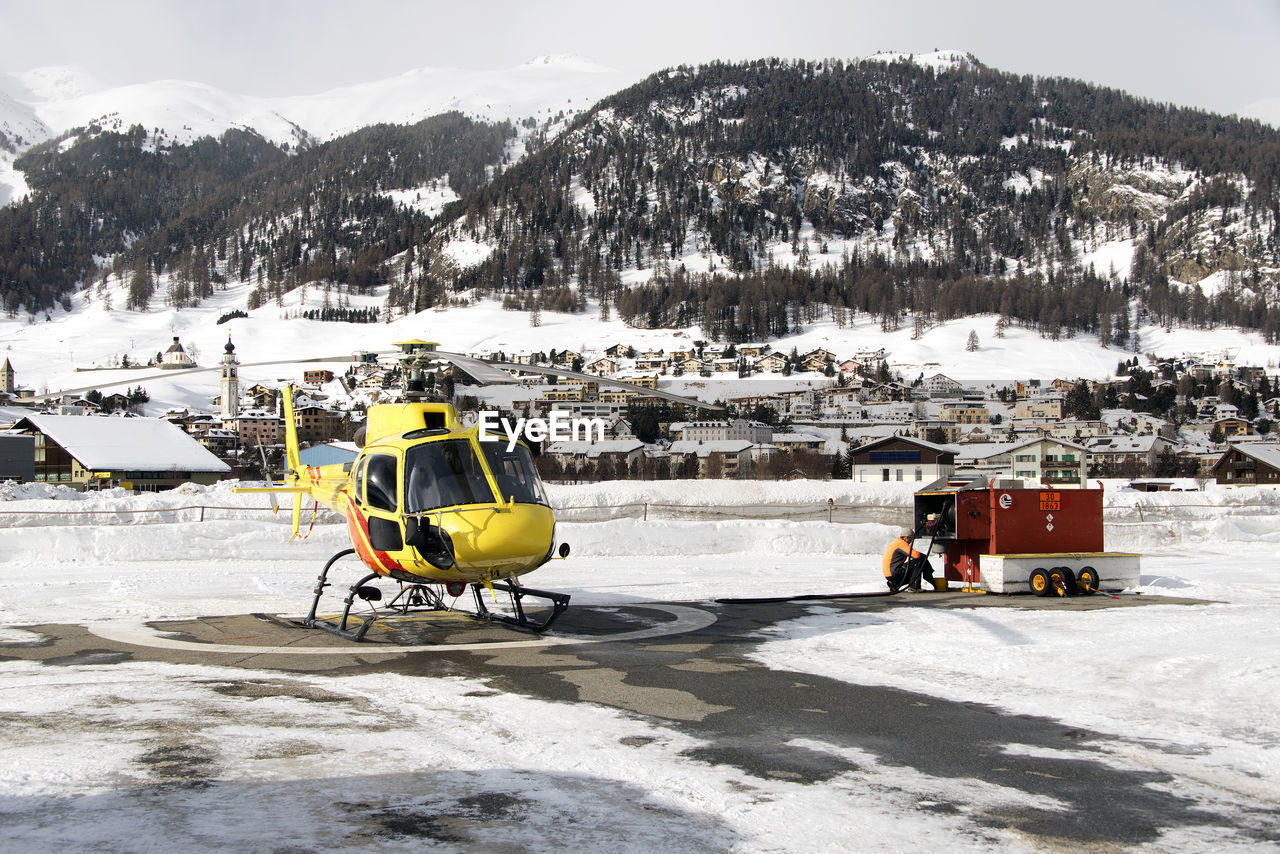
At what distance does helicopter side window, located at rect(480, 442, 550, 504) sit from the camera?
35.8 ft

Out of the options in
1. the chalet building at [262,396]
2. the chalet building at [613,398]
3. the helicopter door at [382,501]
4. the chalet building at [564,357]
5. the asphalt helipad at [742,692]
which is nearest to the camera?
the asphalt helipad at [742,692]

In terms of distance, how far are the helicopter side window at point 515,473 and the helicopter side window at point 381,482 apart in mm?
1215

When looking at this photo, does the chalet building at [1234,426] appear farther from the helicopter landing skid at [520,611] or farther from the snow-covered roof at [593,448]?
the helicopter landing skid at [520,611]

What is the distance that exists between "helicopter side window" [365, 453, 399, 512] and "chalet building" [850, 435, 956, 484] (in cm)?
7152

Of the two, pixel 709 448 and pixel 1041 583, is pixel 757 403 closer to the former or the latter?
pixel 709 448

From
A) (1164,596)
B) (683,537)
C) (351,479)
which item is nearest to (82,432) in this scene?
(683,537)

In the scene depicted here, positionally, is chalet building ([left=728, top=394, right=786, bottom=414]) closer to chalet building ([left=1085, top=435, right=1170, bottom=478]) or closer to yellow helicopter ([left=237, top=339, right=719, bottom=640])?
chalet building ([left=1085, top=435, right=1170, bottom=478])

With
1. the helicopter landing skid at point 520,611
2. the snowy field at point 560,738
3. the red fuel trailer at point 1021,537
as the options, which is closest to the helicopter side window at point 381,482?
the helicopter landing skid at point 520,611

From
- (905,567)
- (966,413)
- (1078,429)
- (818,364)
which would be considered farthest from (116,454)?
(818,364)

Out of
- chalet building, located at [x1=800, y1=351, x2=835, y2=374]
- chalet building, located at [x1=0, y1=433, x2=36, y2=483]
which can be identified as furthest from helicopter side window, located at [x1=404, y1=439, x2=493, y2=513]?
chalet building, located at [x1=800, y1=351, x2=835, y2=374]

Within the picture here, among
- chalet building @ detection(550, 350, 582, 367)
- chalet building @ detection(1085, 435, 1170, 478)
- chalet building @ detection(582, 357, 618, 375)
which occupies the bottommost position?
chalet building @ detection(1085, 435, 1170, 478)

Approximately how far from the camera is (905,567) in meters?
16.6

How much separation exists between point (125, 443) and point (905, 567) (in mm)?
63581

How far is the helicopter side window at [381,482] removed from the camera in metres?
11.4
